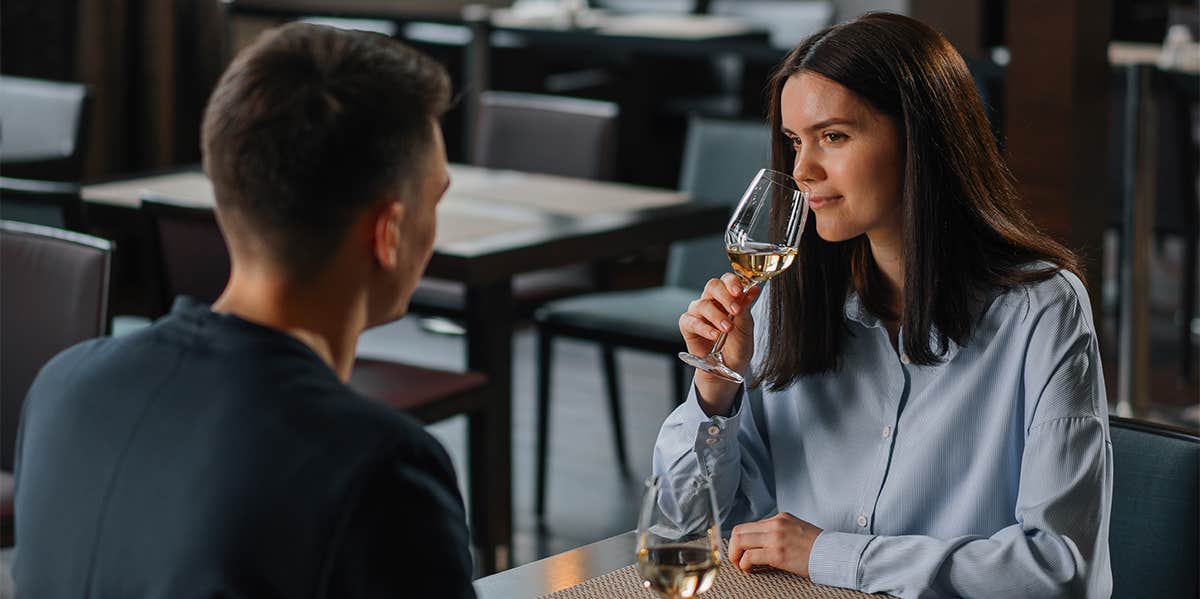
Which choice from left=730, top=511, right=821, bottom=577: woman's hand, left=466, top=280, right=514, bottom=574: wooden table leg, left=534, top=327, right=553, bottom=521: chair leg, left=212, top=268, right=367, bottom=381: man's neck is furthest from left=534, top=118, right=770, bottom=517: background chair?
left=212, top=268, right=367, bottom=381: man's neck

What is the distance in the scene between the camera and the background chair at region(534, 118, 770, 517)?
3.44 meters

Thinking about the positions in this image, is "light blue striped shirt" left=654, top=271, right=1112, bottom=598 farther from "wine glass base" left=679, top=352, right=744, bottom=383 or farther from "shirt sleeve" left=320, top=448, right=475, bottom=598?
"shirt sleeve" left=320, top=448, right=475, bottom=598

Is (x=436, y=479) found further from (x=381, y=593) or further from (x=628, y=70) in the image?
(x=628, y=70)

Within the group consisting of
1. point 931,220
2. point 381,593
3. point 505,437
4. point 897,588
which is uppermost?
point 931,220

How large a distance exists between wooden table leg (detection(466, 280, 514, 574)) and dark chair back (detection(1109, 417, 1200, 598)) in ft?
5.15

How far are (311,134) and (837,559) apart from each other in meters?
0.69

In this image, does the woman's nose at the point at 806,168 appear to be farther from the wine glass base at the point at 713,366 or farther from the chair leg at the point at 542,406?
the chair leg at the point at 542,406

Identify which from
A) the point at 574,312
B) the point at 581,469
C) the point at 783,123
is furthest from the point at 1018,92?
the point at 783,123

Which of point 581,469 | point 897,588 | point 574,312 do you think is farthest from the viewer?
point 581,469

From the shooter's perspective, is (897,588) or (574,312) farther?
(574,312)

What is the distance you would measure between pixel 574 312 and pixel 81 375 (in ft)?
8.45

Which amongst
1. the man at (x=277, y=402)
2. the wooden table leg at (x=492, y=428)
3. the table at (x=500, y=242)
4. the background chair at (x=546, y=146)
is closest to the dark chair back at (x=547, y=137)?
the background chair at (x=546, y=146)

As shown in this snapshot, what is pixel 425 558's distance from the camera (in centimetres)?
88

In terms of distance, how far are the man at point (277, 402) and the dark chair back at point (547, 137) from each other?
2.89m
